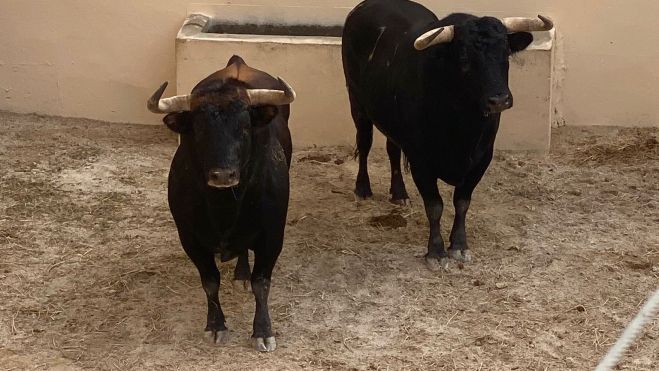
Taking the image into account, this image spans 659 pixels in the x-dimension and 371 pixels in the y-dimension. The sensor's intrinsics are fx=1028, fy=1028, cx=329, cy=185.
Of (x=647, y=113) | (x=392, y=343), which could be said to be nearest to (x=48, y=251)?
(x=392, y=343)

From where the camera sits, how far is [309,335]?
→ 5562 millimetres

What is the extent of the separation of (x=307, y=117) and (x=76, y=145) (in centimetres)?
195

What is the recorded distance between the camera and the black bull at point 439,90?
5977 millimetres

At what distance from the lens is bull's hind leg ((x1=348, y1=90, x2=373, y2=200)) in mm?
7527

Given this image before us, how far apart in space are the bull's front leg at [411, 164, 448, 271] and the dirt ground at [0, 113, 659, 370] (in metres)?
0.12

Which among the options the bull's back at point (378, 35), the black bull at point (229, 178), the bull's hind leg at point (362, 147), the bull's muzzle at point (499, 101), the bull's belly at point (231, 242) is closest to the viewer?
the black bull at point (229, 178)

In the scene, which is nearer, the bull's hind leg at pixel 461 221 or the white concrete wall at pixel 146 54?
the bull's hind leg at pixel 461 221

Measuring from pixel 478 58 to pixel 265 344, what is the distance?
2.05m

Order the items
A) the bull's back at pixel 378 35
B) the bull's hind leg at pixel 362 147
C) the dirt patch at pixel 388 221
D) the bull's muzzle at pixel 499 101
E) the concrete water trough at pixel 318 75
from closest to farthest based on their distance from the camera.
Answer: the bull's muzzle at pixel 499 101 < the bull's back at pixel 378 35 < the dirt patch at pixel 388 221 < the bull's hind leg at pixel 362 147 < the concrete water trough at pixel 318 75

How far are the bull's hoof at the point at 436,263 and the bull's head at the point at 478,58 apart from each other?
100 centimetres

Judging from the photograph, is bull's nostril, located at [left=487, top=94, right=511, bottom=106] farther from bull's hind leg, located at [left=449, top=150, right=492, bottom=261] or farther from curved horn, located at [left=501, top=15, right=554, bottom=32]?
bull's hind leg, located at [left=449, top=150, right=492, bottom=261]

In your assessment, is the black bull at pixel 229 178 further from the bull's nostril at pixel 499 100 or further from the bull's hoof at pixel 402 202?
the bull's hoof at pixel 402 202

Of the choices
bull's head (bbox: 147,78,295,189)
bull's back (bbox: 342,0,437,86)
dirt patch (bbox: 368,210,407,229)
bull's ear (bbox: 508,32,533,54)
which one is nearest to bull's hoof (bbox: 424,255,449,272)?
dirt patch (bbox: 368,210,407,229)

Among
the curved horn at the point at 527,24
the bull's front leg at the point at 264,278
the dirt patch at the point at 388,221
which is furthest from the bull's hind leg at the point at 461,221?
the bull's front leg at the point at 264,278
